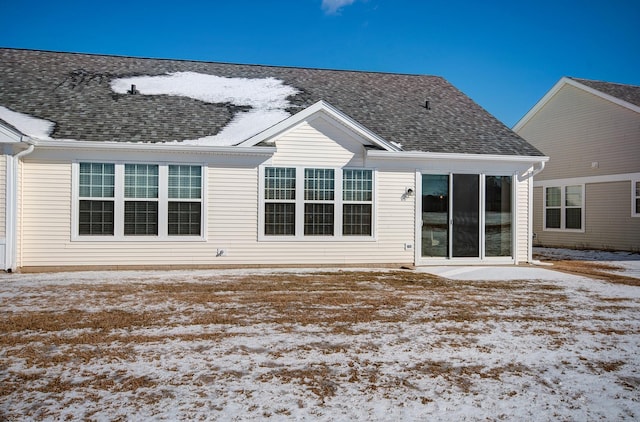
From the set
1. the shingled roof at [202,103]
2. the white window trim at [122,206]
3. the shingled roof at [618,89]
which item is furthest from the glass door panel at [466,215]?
the shingled roof at [618,89]

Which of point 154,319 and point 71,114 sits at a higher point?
point 71,114

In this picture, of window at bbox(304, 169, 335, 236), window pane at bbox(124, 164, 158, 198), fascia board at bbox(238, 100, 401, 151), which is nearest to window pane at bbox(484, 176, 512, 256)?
fascia board at bbox(238, 100, 401, 151)

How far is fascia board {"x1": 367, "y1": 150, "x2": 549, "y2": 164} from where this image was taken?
1237 cm

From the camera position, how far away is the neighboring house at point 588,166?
1769 cm

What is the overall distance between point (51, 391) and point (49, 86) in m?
11.3

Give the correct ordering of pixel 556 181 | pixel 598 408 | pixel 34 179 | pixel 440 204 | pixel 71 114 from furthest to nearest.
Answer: pixel 556 181 < pixel 440 204 < pixel 71 114 < pixel 34 179 < pixel 598 408

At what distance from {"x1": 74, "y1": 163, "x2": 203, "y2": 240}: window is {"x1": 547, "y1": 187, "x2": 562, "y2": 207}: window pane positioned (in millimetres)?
14561

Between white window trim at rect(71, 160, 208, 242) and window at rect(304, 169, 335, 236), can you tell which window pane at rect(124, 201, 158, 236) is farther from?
window at rect(304, 169, 335, 236)

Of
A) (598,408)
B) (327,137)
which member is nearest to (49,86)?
(327,137)

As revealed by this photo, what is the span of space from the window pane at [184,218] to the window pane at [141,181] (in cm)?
53

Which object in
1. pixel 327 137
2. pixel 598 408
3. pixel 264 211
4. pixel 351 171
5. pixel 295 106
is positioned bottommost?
pixel 598 408

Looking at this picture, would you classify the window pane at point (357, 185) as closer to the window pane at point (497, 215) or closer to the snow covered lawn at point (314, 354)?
the window pane at point (497, 215)

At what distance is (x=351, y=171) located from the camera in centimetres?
1254

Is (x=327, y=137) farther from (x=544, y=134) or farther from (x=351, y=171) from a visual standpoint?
(x=544, y=134)
